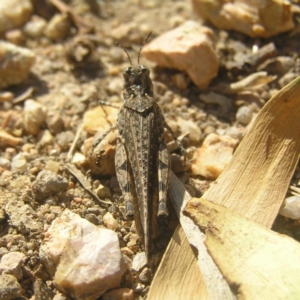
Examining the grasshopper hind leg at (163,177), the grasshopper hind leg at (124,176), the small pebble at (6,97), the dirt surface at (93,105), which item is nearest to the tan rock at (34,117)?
the dirt surface at (93,105)

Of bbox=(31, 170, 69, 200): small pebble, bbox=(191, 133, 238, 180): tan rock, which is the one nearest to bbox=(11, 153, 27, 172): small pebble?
bbox=(31, 170, 69, 200): small pebble

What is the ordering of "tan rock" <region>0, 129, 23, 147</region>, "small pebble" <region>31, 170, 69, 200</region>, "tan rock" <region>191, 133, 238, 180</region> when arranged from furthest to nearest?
"tan rock" <region>0, 129, 23, 147</region>
"tan rock" <region>191, 133, 238, 180</region>
"small pebble" <region>31, 170, 69, 200</region>

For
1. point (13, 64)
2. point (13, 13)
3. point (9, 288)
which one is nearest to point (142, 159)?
point (9, 288)

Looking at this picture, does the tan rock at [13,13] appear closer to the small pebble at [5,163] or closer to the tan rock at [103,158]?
the small pebble at [5,163]

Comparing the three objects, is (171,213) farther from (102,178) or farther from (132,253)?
(102,178)

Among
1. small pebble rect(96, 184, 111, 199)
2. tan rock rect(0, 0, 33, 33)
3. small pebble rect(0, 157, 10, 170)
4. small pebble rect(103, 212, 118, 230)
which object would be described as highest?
tan rock rect(0, 0, 33, 33)

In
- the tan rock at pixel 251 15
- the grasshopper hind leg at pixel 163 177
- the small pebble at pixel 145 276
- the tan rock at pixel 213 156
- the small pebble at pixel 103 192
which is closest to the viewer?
the small pebble at pixel 145 276

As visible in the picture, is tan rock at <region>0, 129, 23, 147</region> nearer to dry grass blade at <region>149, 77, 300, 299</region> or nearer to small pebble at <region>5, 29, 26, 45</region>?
small pebble at <region>5, 29, 26, 45</region>

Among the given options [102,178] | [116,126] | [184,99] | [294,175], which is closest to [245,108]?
[184,99]
